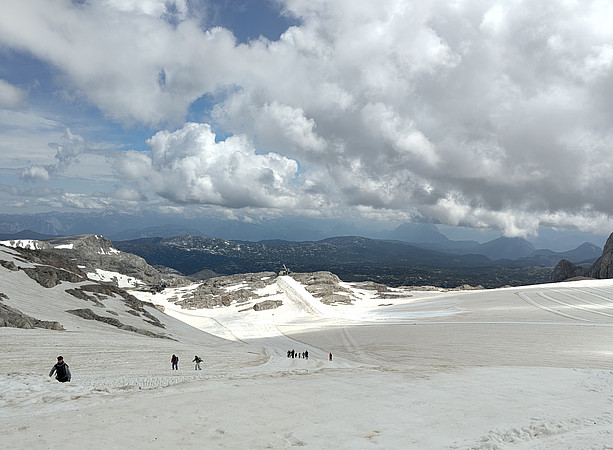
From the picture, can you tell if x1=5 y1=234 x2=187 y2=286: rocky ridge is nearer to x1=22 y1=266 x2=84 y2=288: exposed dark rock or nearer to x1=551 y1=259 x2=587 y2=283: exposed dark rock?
x1=22 y1=266 x2=84 y2=288: exposed dark rock

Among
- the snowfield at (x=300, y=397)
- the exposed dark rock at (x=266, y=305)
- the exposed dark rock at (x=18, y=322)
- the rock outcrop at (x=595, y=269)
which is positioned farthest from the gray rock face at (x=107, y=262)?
the rock outcrop at (x=595, y=269)

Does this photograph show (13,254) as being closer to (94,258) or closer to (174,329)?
(174,329)

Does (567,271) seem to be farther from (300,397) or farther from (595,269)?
(300,397)

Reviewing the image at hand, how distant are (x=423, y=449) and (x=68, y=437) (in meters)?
9.37

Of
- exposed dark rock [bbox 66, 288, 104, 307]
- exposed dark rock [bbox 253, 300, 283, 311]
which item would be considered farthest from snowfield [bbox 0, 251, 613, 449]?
exposed dark rock [bbox 253, 300, 283, 311]

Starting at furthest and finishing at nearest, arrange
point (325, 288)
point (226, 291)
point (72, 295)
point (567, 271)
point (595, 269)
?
point (567, 271)
point (595, 269)
point (226, 291)
point (325, 288)
point (72, 295)

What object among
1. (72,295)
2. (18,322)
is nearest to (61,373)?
(18,322)

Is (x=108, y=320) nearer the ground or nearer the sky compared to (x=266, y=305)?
nearer the sky

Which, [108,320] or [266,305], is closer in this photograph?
[108,320]

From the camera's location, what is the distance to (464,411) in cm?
1291

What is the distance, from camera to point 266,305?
89875 mm

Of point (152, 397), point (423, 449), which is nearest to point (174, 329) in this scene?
point (152, 397)

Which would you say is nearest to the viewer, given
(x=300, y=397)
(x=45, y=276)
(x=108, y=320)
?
(x=300, y=397)

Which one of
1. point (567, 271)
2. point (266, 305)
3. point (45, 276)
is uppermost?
point (45, 276)
